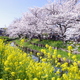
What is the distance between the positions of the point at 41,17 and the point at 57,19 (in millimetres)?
6576

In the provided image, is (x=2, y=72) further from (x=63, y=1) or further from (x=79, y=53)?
(x=63, y=1)

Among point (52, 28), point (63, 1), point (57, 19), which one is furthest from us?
point (52, 28)

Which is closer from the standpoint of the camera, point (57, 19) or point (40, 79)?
point (40, 79)

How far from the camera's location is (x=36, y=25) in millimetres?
21438

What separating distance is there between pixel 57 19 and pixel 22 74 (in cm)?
1049

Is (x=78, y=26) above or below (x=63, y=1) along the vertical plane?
below

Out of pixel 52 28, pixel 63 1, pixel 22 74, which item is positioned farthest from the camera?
pixel 52 28

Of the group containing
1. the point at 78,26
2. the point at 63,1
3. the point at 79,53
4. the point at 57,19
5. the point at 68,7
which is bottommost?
the point at 79,53

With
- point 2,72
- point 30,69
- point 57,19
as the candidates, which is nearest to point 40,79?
point 30,69

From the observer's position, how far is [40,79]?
4.14 metres

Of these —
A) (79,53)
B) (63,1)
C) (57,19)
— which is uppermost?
(63,1)

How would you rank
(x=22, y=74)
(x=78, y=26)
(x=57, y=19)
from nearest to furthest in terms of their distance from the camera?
(x=22, y=74) → (x=78, y=26) → (x=57, y=19)

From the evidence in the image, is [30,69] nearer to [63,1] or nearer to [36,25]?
[63,1]

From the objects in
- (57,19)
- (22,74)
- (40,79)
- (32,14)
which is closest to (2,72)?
(22,74)
